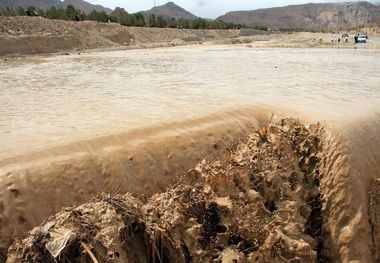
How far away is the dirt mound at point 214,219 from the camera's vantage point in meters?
2.93

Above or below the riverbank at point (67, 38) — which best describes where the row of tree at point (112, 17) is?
above

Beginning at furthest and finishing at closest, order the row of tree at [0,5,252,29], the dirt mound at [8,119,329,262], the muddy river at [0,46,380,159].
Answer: the row of tree at [0,5,252,29] < the muddy river at [0,46,380,159] < the dirt mound at [8,119,329,262]

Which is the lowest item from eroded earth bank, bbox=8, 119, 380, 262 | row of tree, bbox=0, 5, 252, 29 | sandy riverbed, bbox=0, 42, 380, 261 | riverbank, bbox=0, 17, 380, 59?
eroded earth bank, bbox=8, 119, 380, 262

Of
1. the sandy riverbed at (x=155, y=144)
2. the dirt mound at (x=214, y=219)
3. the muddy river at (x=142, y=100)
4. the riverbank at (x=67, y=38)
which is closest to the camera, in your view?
the dirt mound at (x=214, y=219)

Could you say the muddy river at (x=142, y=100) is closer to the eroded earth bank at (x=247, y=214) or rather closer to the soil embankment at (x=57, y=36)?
the eroded earth bank at (x=247, y=214)

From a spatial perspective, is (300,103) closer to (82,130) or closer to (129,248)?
(82,130)

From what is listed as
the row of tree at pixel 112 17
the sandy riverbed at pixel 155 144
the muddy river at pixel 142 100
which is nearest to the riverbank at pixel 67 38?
the row of tree at pixel 112 17

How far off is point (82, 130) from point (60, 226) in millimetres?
1518

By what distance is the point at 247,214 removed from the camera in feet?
11.8

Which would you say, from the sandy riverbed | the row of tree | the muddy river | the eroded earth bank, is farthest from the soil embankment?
the eroded earth bank

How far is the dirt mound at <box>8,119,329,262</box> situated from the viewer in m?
2.93

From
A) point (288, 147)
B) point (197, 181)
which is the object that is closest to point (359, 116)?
point (288, 147)

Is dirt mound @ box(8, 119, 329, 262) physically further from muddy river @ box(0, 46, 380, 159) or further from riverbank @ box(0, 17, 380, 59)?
riverbank @ box(0, 17, 380, 59)

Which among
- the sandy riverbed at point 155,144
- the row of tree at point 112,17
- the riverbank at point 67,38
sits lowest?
the sandy riverbed at point 155,144
